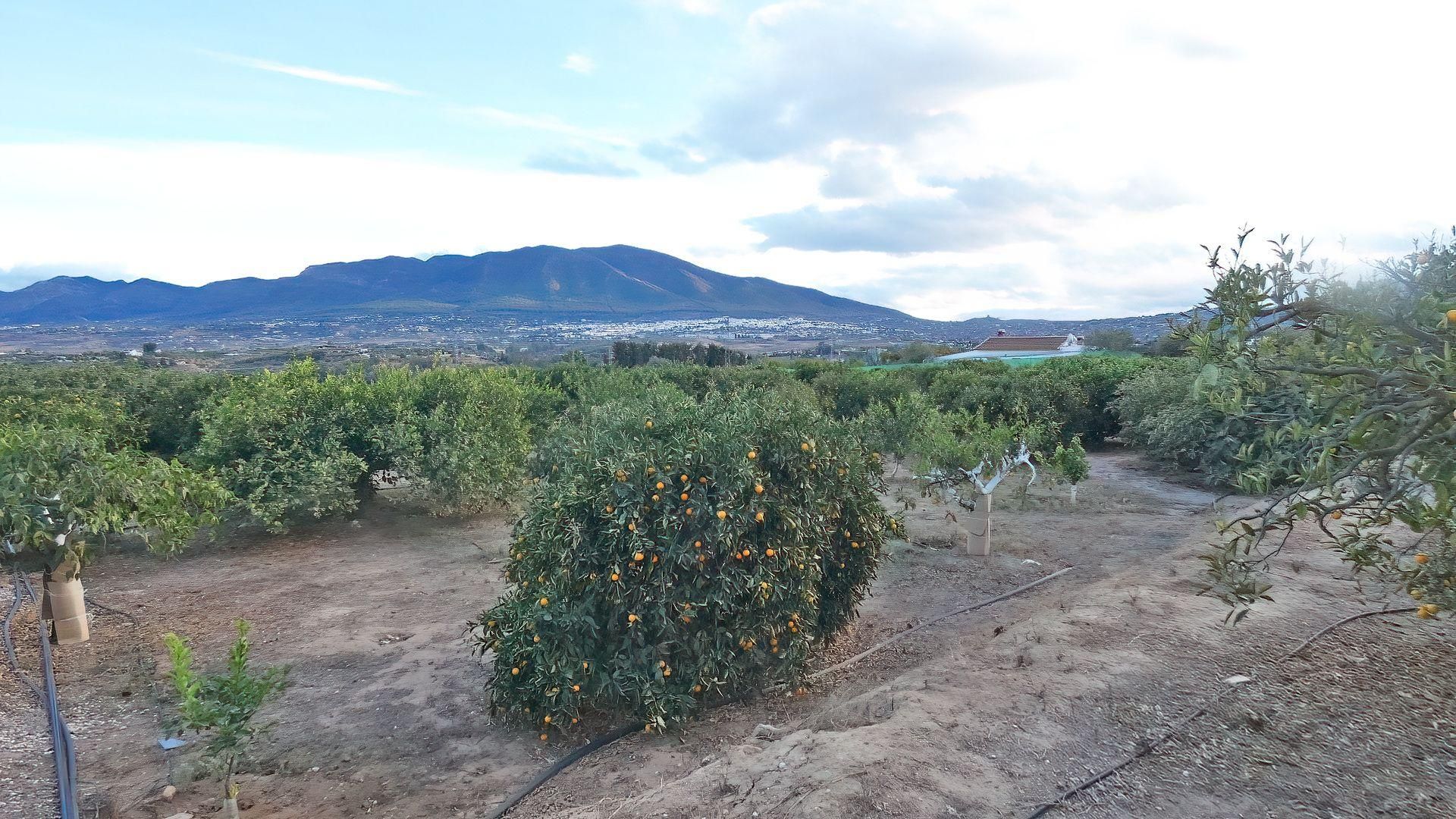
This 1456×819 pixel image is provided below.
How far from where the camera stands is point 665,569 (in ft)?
15.9

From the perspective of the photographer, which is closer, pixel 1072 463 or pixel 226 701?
pixel 226 701

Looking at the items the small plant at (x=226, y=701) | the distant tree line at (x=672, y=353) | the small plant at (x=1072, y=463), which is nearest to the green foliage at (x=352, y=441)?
the small plant at (x=226, y=701)

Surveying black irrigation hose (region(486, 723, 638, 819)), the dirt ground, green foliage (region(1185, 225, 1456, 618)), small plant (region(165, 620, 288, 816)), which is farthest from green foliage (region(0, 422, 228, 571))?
green foliage (region(1185, 225, 1456, 618))

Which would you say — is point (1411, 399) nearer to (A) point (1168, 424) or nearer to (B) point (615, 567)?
(B) point (615, 567)

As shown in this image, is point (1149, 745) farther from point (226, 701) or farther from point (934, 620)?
point (226, 701)

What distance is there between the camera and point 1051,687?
4914mm

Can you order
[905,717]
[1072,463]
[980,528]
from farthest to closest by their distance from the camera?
1. [1072,463]
2. [980,528]
3. [905,717]

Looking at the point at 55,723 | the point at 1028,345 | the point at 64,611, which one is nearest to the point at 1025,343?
the point at 1028,345

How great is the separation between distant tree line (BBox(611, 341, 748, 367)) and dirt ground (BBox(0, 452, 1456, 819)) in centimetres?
2452

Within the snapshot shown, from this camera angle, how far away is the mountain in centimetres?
6700

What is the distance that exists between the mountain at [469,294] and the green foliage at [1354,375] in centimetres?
6703

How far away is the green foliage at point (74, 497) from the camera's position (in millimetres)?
5676

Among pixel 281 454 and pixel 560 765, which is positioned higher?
pixel 281 454

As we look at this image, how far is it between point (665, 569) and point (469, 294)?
93326 millimetres
